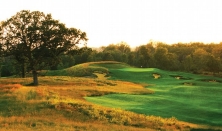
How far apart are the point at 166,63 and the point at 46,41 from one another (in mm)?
81377

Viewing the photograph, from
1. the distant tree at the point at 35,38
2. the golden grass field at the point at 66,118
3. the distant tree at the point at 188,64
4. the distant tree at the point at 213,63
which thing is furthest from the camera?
the distant tree at the point at 188,64

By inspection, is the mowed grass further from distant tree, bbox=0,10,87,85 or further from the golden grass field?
distant tree, bbox=0,10,87,85

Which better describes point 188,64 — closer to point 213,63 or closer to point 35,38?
point 213,63

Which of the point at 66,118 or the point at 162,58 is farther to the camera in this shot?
the point at 162,58

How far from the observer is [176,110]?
3491cm

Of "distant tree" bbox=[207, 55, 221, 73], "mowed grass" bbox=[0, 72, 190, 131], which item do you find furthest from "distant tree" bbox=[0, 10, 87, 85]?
"distant tree" bbox=[207, 55, 221, 73]

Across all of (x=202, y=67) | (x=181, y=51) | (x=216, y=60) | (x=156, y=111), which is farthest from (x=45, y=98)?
(x=181, y=51)

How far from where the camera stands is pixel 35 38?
170 feet

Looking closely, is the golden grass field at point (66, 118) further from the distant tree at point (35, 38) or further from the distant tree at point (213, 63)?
the distant tree at point (213, 63)

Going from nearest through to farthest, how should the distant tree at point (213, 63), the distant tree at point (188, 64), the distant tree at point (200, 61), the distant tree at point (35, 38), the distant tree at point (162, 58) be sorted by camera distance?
the distant tree at point (35, 38) < the distant tree at point (213, 63) < the distant tree at point (200, 61) < the distant tree at point (162, 58) < the distant tree at point (188, 64)

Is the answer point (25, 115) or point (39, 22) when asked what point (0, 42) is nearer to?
point (39, 22)

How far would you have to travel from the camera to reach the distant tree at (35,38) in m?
51.4

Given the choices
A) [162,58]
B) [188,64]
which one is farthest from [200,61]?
[162,58]

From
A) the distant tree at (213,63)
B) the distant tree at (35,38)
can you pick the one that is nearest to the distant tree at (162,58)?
the distant tree at (213,63)
